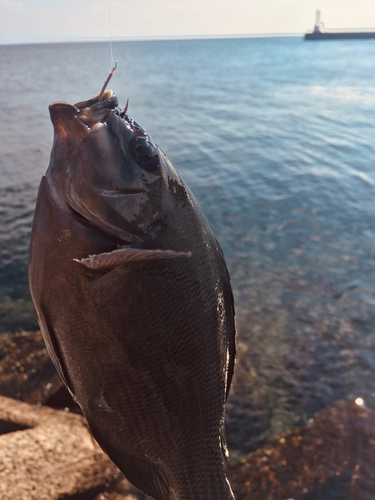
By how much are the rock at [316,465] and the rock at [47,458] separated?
5.30ft

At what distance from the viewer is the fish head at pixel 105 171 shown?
1568 millimetres

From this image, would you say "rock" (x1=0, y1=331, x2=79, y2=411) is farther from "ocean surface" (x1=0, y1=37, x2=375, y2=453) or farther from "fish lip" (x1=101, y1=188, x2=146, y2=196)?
"fish lip" (x1=101, y1=188, x2=146, y2=196)

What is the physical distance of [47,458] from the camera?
3580 mm

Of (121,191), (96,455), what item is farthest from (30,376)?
(121,191)

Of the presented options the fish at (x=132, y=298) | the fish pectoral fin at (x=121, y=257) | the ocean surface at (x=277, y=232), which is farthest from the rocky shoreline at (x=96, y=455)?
the fish pectoral fin at (x=121, y=257)

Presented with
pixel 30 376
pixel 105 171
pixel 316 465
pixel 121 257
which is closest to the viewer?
pixel 121 257

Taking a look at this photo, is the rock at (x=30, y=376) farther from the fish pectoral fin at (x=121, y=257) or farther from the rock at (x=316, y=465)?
the fish pectoral fin at (x=121, y=257)

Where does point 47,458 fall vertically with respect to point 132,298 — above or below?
below

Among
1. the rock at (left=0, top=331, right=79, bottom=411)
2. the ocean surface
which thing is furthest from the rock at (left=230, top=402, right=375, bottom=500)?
the rock at (left=0, top=331, right=79, bottom=411)

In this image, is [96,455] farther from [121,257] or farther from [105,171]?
[105,171]

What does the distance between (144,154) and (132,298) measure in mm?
632

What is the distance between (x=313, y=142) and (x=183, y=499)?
19.4 meters

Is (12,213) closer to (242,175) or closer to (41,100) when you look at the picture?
(242,175)

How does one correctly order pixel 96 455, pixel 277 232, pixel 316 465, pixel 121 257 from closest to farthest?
pixel 121 257
pixel 96 455
pixel 316 465
pixel 277 232
